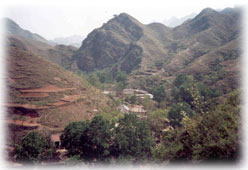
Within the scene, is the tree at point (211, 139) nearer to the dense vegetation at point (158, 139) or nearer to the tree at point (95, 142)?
the dense vegetation at point (158, 139)

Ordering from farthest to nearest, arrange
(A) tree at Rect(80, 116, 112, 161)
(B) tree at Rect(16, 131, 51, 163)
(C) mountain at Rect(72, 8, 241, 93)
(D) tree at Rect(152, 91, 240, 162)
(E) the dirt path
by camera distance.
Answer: (C) mountain at Rect(72, 8, 241, 93) < (E) the dirt path < (A) tree at Rect(80, 116, 112, 161) < (B) tree at Rect(16, 131, 51, 163) < (D) tree at Rect(152, 91, 240, 162)

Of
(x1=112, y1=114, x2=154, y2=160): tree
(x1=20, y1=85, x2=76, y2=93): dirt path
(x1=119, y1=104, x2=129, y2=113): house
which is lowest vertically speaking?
(x1=112, y1=114, x2=154, y2=160): tree

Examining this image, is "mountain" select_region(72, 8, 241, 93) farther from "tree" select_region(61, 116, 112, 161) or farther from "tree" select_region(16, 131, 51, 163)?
"tree" select_region(16, 131, 51, 163)

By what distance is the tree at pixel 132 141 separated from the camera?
1878 centimetres

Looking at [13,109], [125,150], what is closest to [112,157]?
[125,150]

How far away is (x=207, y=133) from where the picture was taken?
Result: 327 inches

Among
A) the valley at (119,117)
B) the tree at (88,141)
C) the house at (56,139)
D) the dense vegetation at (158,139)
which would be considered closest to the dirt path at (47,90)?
the valley at (119,117)

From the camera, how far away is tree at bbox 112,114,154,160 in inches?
739

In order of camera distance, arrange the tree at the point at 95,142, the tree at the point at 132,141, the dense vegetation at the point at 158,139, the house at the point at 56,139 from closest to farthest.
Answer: the dense vegetation at the point at 158,139
the tree at the point at 95,142
the tree at the point at 132,141
the house at the point at 56,139

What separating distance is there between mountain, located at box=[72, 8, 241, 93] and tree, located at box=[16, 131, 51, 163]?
48101mm

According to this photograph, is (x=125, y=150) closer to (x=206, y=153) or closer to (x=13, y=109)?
(x=206, y=153)

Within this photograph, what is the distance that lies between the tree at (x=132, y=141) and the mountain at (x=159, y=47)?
127 ft

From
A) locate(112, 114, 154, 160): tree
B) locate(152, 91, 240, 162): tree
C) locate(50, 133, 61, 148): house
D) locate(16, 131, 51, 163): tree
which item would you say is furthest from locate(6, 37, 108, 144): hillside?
locate(152, 91, 240, 162): tree

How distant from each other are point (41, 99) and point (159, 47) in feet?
295
